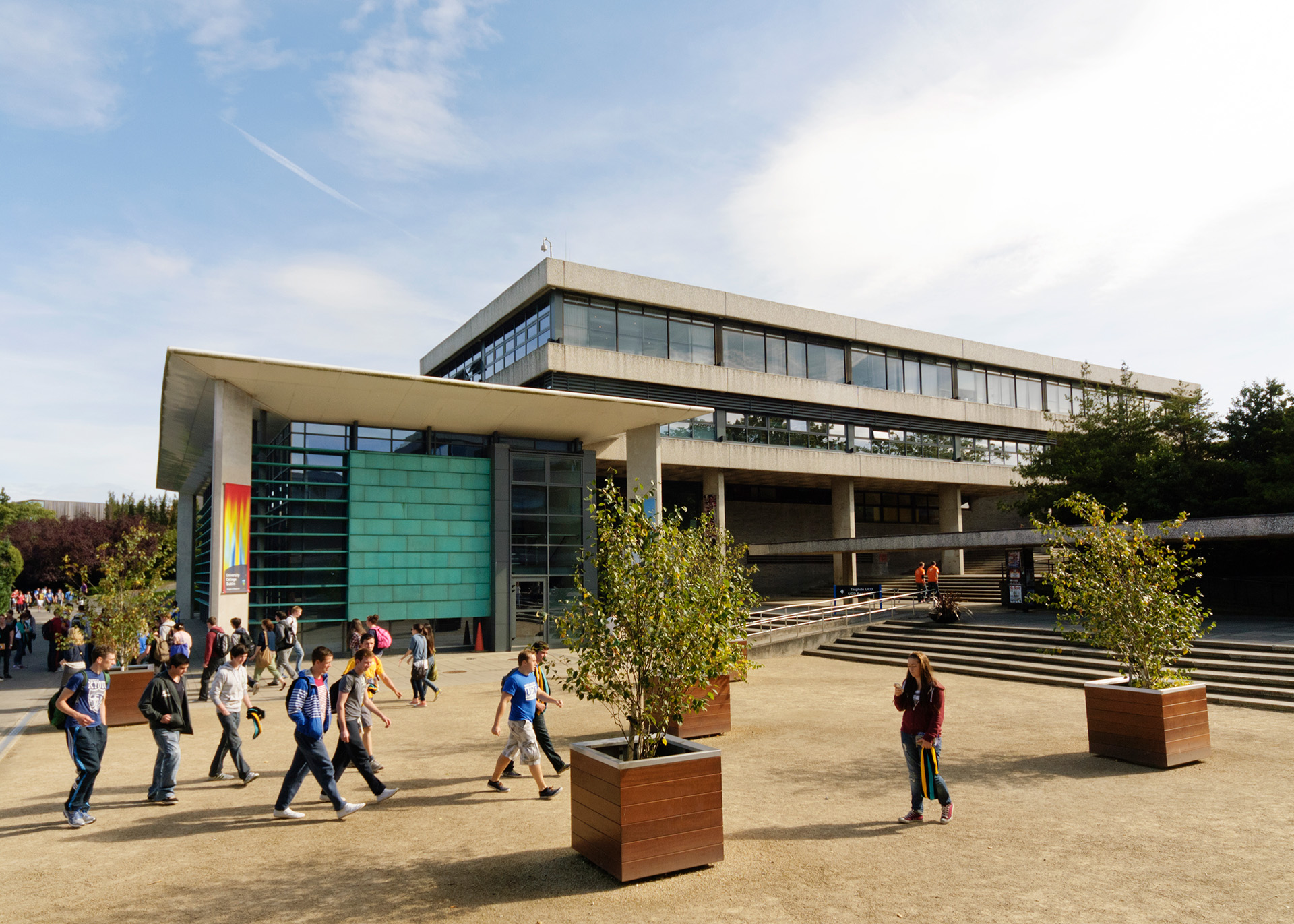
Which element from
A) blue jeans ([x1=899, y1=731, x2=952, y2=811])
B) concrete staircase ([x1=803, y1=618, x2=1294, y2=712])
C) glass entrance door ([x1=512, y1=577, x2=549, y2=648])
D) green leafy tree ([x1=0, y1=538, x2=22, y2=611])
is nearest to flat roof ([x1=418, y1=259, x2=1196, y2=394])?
glass entrance door ([x1=512, y1=577, x2=549, y2=648])

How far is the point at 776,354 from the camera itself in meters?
39.2

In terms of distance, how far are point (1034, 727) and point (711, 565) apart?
672 centimetres

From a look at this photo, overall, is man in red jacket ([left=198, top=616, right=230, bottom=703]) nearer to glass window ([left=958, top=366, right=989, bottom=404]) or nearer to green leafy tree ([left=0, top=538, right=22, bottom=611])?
green leafy tree ([left=0, top=538, right=22, bottom=611])

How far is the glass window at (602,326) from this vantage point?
33.6 metres

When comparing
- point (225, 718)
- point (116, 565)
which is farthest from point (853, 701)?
point (116, 565)

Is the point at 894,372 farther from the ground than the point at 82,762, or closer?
farther from the ground

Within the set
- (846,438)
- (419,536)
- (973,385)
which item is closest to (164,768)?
(419,536)

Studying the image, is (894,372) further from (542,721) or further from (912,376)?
(542,721)

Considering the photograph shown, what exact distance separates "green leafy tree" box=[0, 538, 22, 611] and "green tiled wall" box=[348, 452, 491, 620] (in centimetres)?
2075

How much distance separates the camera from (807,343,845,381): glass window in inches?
1597

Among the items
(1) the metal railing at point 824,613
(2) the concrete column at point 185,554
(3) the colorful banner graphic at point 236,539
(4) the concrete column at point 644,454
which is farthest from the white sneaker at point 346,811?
(2) the concrete column at point 185,554

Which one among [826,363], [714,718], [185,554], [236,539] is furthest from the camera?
[185,554]

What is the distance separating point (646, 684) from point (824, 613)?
2011cm

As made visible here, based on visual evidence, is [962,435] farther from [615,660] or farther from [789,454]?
[615,660]
